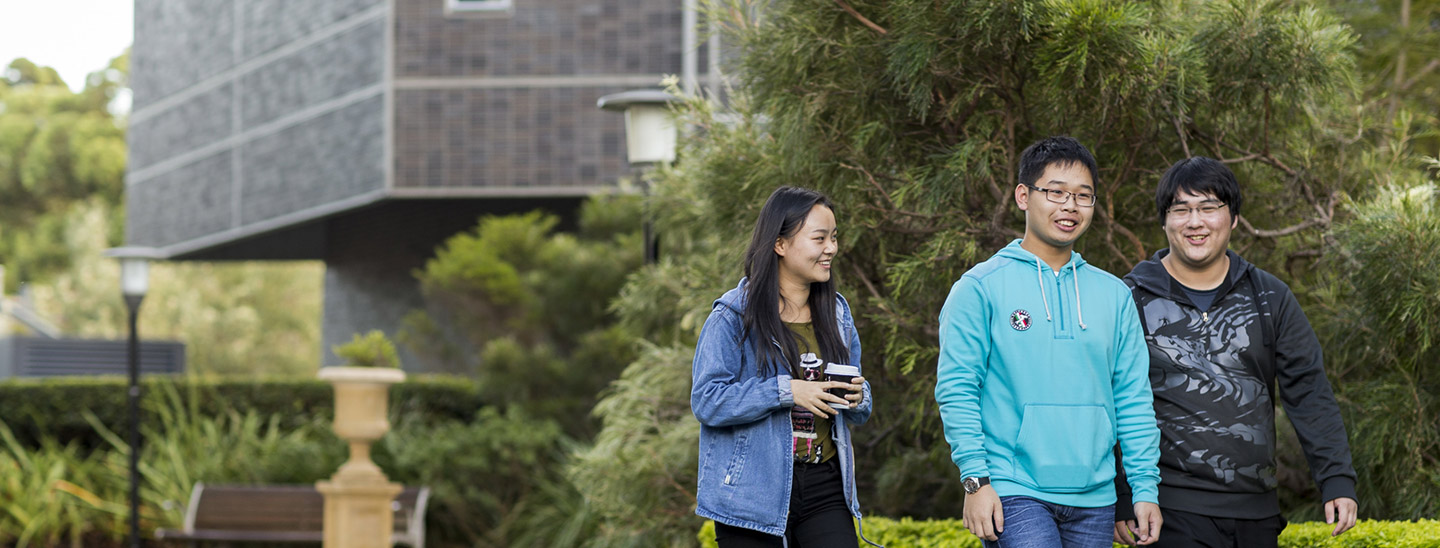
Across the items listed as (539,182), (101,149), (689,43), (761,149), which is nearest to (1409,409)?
(761,149)

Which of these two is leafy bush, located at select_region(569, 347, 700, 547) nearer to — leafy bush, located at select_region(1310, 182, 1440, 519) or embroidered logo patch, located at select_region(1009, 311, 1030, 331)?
leafy bush, located at select_region(1310, 182, 1440, 519)

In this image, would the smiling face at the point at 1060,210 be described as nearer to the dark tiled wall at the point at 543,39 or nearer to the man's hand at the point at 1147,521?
the man's hand at the point at 1147,521

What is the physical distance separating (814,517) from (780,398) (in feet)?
1.09

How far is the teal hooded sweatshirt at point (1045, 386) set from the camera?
9.80 feet

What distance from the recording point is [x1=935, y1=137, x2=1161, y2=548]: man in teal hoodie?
9.77ft

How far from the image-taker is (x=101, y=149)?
3684 cm

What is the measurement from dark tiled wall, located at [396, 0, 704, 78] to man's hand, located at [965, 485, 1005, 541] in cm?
1103

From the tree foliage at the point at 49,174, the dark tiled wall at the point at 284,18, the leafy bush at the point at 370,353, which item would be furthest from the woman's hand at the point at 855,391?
the tree foliage at the point at 49,174

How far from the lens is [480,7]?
14117 mm

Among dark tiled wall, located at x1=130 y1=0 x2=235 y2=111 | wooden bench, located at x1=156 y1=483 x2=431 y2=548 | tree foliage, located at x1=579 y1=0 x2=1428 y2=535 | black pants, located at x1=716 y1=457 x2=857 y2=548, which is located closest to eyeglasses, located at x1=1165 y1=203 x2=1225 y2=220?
black pants, located at x1=716 y1=457 x2=857 y2=548

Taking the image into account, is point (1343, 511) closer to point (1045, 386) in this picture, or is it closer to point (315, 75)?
point (1045, 386)

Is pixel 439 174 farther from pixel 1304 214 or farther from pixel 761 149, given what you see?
pixel 1304 214

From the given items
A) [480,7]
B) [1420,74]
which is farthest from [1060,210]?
[480,7]

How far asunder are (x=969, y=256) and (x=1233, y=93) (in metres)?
1.29
